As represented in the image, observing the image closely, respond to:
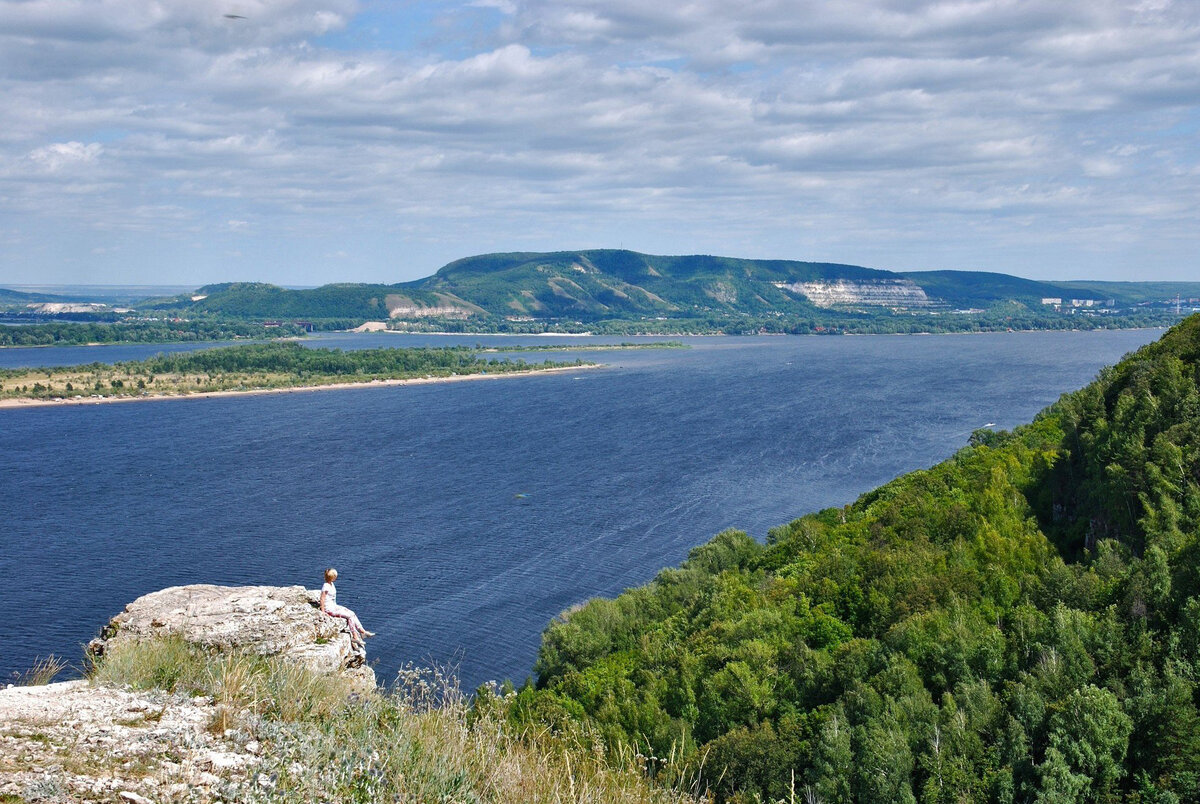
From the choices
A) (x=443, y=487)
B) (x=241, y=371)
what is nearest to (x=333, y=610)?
(x=443, y=487)

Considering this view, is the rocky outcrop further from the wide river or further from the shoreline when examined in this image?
the shoreline

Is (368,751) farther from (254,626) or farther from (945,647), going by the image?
(945,647)

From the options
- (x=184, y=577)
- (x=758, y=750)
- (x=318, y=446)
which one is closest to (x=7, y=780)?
(x=758, y=750)

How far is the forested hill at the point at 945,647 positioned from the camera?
53.6 ft

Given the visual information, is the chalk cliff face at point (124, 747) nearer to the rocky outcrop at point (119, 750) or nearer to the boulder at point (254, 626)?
the rocky outcrop at point (119, 750)

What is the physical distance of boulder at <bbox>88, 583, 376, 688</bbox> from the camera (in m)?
10.2

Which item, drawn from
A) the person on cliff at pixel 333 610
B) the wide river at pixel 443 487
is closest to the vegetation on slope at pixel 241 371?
the wide river at pixel 443 487

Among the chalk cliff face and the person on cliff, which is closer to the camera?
the chalk cliff face

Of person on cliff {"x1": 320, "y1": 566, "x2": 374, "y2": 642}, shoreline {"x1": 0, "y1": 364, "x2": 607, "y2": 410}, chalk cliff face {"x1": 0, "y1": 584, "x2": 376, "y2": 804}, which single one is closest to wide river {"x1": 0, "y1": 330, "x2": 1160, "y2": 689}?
shoreline {"x1": 0, "y1": 364, "x2": 607, "y2": 410}

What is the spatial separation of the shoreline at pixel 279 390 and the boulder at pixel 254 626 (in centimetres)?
10923

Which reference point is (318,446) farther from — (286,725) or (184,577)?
(286,725)

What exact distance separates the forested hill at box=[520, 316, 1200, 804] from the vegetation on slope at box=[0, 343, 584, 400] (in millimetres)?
102377

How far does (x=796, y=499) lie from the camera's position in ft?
177

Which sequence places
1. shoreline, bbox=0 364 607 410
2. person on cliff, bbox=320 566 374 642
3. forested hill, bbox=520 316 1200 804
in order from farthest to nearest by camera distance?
shoreline, bbox=0 364 607 410, forested hill, bbox=520 316 1200 804, person on cliff, bbox=320 566 374 642
